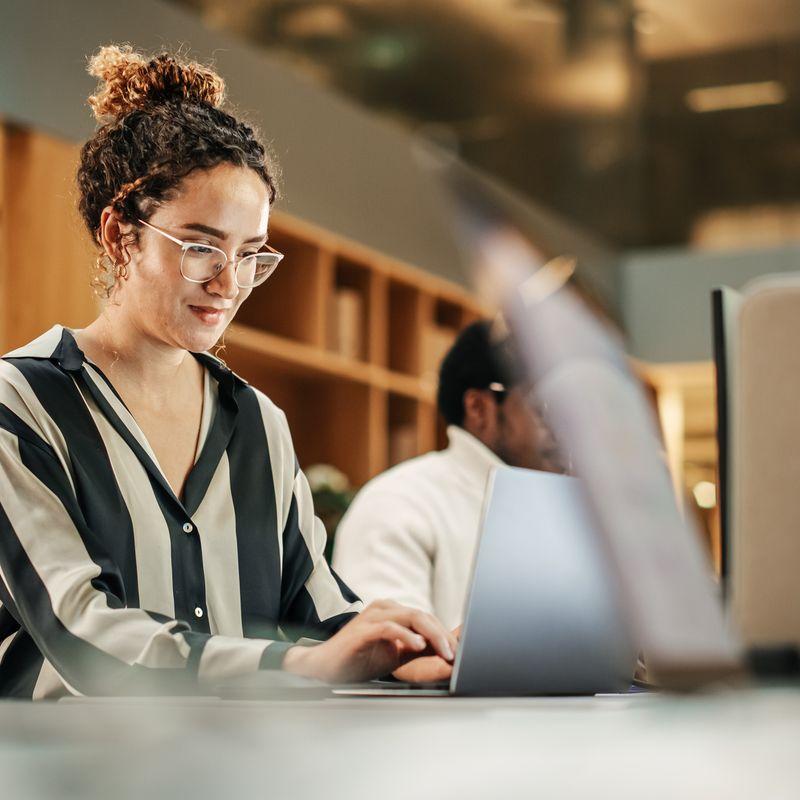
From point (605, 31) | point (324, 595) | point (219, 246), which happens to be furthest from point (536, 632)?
point (605, 31)

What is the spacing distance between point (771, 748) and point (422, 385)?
184 inches

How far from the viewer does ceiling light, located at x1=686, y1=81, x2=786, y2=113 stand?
638 centimetres

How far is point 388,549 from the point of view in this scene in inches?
89.7

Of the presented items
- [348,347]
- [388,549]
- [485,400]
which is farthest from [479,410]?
[348,347]

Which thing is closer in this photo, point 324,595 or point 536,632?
point 536,632

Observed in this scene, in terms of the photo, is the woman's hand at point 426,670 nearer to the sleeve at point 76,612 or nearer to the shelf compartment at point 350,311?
the sleeve at point 76,612

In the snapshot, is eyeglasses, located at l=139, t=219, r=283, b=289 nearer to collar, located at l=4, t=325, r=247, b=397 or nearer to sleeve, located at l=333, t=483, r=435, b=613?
collar, located at l=4, t=325, r=247, b=397

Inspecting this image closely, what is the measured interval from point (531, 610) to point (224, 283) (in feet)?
1.64

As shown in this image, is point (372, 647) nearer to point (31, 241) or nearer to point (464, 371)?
point (464, 371)

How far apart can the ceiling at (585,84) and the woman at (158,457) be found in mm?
3172

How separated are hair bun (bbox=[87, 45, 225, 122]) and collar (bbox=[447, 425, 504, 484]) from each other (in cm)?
116

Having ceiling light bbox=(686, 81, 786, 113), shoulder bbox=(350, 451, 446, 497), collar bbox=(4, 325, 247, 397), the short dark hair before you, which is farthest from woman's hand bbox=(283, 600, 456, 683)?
ceiling light bbox=(686, 81, 786, 113)

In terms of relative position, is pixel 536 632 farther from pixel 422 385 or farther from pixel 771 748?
pixel 422 385

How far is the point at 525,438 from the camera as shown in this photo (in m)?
2.43
